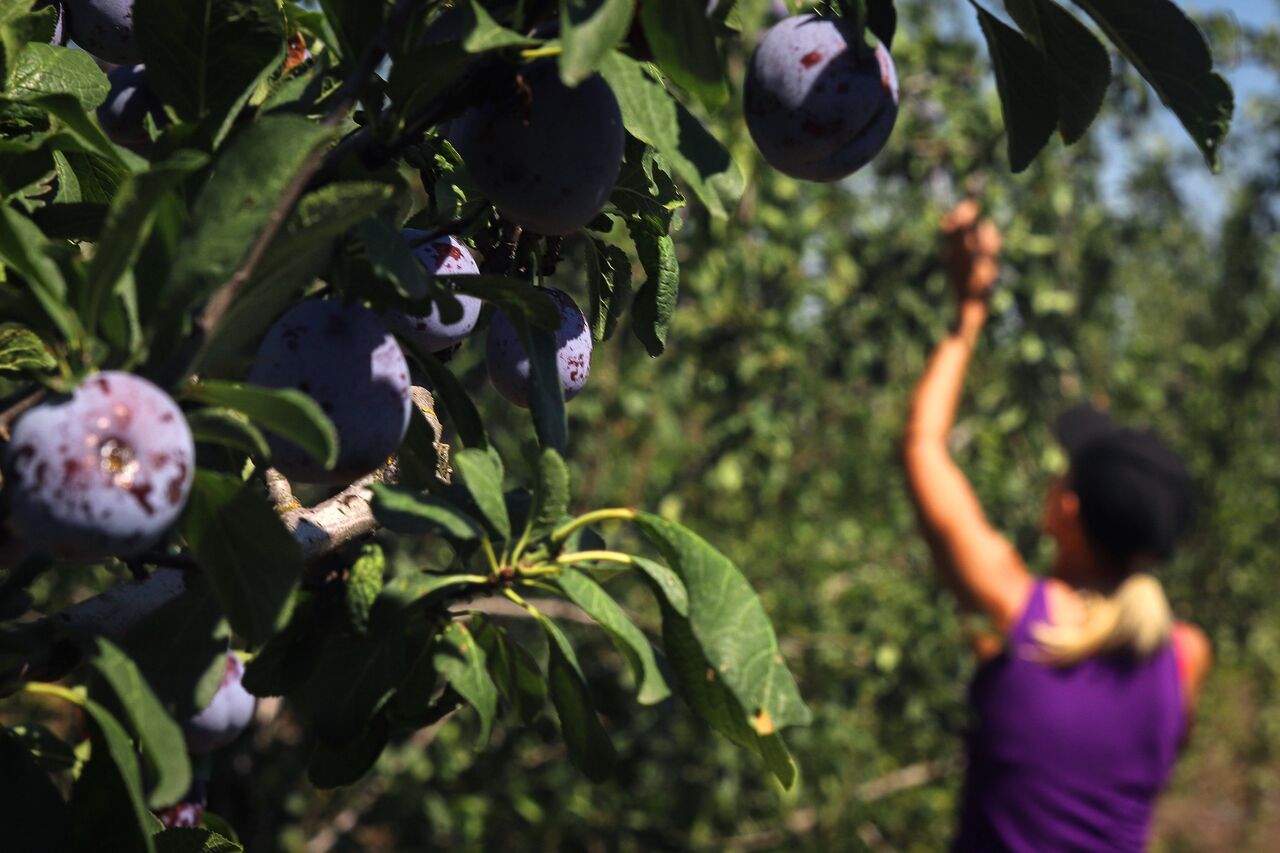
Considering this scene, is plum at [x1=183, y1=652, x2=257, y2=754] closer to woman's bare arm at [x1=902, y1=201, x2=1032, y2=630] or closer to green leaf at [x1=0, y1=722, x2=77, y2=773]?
green leaf at [x1=0, y1=722, x2=77, y2=773]

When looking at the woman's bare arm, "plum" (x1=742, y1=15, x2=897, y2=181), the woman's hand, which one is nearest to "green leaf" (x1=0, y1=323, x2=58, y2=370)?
"plum" (x1=742, y1=15, x2=897, y2=181)

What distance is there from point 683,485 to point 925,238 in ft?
3.12

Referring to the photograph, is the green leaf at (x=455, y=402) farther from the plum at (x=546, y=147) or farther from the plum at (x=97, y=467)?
the plum at (x=97, y=467)

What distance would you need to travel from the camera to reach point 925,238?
353 cm

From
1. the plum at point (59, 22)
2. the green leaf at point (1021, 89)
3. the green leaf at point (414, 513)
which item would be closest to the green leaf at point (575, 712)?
the green leaf at point (414, 513)

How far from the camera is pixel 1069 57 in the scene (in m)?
0.69

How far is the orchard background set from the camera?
0.51 meters

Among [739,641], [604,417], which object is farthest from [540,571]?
[604,417]

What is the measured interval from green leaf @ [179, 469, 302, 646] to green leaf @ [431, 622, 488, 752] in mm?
173

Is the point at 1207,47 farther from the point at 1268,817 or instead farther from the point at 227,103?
the point at 1268,817

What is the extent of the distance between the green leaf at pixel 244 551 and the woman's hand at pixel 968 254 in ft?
8.31

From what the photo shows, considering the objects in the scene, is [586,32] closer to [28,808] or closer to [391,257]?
[391,257]

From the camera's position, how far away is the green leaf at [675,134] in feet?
1.79

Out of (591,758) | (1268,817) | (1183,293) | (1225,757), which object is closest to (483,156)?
(591,758)
